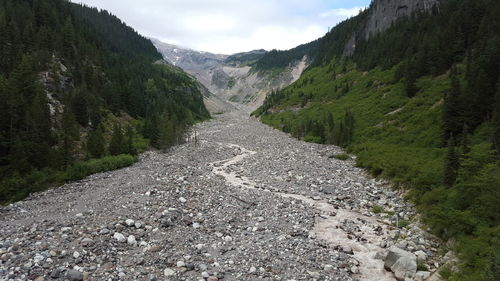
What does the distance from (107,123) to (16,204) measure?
4437 centimetres

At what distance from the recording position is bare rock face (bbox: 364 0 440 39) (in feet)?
406

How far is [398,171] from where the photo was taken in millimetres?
29281

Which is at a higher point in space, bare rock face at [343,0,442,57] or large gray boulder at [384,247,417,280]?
bare rock face at [343,0,442,57]

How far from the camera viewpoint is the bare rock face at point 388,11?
406 feet

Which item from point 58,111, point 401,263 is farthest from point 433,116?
point 58,111

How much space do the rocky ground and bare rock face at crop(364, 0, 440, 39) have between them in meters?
130

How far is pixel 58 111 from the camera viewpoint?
5419cm

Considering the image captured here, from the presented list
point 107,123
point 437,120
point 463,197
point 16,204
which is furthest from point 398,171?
point 107,123

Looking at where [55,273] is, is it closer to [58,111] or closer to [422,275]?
[422,275]

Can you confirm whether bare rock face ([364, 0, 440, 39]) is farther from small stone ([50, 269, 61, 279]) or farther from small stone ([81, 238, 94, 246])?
small stone ([50, 269, 61, 279])

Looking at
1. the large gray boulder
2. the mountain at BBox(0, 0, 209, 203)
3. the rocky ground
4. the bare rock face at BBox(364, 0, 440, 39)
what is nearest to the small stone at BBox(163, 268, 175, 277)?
the rocky ground

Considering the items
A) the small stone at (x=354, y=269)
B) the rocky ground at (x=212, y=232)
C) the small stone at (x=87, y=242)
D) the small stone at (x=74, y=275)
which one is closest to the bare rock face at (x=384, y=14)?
the rocky ground at (x=212, y=232)

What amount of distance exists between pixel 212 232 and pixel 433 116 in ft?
143

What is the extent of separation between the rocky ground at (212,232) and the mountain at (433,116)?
2.48m
